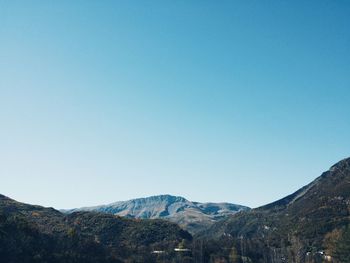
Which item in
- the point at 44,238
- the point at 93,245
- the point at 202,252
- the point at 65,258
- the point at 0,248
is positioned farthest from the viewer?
the point at 202,252

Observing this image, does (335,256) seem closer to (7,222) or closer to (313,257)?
(313,257)

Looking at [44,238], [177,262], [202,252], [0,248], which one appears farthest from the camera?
[202,252]

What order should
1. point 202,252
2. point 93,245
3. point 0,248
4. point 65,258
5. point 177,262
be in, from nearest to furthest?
point 0,248 → point 65,258 → point 93,245 → point 177,262 → point 202,252

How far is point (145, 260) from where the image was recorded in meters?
165

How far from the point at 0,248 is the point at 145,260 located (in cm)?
6183

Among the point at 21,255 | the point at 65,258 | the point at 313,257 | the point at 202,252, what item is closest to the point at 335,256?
the point at 313,257

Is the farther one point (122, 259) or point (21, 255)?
point (122, 259)

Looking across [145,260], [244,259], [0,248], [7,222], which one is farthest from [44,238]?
[244,259]

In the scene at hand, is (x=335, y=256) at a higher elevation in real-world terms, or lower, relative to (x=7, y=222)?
lower

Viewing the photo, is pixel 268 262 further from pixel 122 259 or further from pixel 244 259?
pixel 122 259

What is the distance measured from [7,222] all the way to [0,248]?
73.9ft

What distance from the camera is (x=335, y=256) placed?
581 ft

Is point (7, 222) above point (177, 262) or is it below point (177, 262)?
above

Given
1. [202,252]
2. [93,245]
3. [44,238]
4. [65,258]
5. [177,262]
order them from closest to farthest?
1. [65,258]
2. [44,238]
3. [93,245]
4. [177,262]
5. [202,252]
